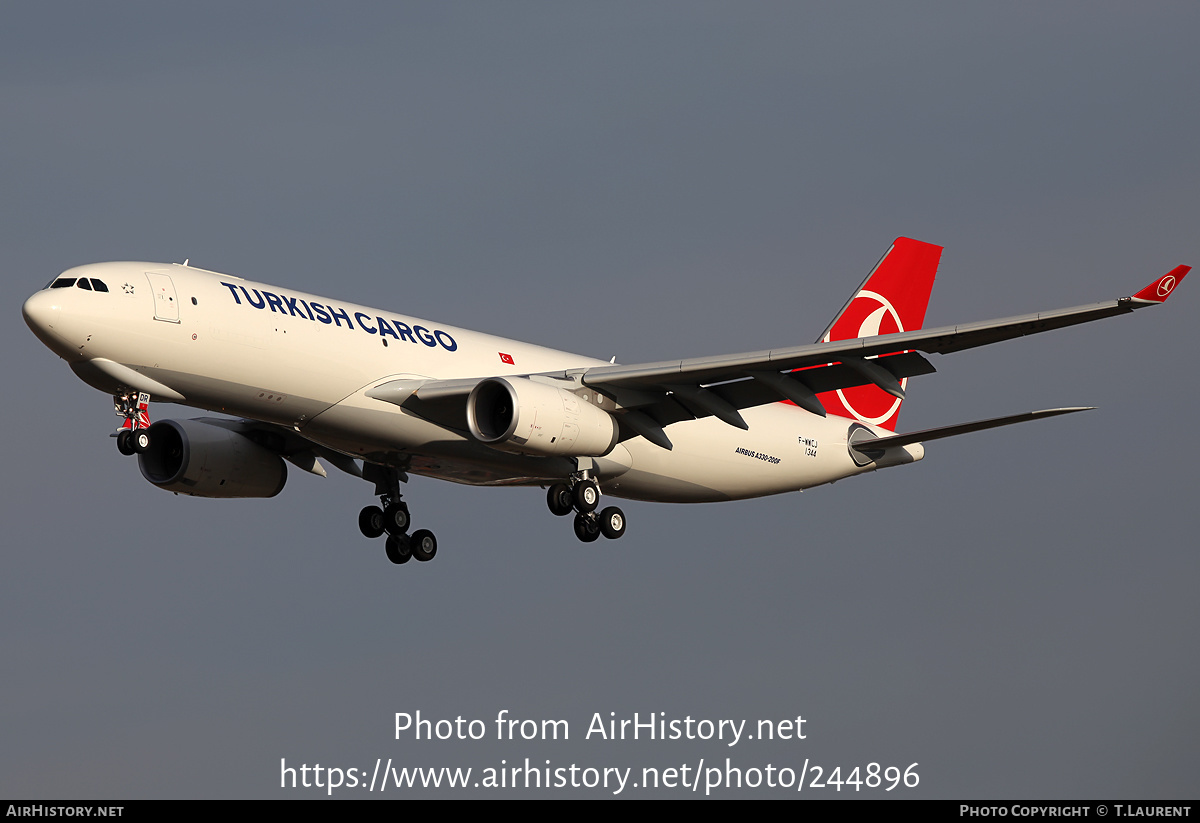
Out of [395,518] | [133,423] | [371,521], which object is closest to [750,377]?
[395,518]

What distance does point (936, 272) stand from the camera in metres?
44.1

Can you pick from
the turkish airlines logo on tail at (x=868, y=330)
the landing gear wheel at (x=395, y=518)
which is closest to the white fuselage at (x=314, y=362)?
the landing gear wheel at (x=395, y=518)

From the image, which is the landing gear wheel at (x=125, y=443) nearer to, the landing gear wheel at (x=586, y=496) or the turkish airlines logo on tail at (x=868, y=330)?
the landing gear wheel at (x=586, y=496)

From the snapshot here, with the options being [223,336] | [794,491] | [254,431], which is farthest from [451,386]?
[794,491]

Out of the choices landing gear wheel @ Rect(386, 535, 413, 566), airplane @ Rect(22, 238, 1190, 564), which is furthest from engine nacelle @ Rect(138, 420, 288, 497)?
landing gear wheel @ Rect(386, 535, 413, 566)

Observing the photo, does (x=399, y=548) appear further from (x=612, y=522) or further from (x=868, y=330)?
(x=868, y=330)

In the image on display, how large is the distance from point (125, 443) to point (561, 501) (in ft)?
30.5

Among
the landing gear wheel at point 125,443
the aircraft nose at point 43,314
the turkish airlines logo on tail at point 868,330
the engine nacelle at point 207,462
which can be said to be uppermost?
the turkish airlines logo on tail at point 868,330

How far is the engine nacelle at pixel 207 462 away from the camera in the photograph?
36.1 meters

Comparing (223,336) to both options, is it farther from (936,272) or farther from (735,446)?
(936,272)

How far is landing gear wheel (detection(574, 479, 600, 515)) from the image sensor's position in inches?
1355

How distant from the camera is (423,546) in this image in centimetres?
3734

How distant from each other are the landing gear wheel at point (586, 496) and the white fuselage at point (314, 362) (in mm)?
470

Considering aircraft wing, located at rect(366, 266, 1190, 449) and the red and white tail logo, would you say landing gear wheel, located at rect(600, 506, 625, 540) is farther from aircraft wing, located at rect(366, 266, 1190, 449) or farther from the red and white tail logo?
the red and white tail logo
